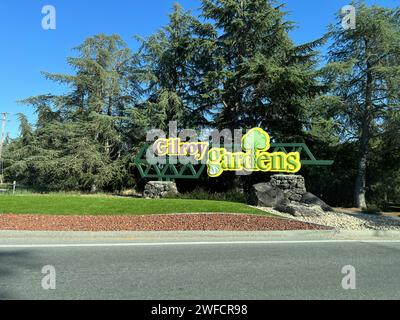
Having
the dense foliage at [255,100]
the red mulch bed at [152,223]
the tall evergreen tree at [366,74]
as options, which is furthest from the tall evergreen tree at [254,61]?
the red mulch bed at [152,223]

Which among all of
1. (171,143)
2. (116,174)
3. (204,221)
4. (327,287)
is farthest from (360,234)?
(116,174)

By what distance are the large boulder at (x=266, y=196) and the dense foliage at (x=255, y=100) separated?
7.11m

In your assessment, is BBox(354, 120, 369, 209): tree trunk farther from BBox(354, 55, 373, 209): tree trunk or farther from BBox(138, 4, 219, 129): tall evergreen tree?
BBox(138, 4, 219, 129): tall evergreen tree

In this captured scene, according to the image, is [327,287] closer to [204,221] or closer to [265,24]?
[204,221]

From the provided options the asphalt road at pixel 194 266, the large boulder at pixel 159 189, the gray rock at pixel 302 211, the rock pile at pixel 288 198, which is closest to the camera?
the asphalt road at pixel 194 266

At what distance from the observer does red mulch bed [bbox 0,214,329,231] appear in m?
10.1

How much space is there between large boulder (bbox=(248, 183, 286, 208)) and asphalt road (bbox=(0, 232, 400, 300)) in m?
6.00

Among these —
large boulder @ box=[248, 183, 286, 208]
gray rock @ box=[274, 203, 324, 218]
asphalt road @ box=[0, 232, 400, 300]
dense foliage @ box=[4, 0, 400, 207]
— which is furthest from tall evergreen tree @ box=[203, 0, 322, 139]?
asphalt road @ box=[0, 232, 400, 300]

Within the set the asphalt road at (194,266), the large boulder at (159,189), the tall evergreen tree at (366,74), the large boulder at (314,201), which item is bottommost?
the asphalt road at (194,266)

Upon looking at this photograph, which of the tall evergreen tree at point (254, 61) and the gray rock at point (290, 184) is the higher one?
the tall evergreen tree at point (254, 61)

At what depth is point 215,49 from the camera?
80.3ft

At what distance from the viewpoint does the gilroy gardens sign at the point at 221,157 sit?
1852 cm

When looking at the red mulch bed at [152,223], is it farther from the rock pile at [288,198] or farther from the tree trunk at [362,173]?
the tree trunk at [362,173]

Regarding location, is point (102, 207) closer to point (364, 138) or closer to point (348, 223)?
point (348, 223)
